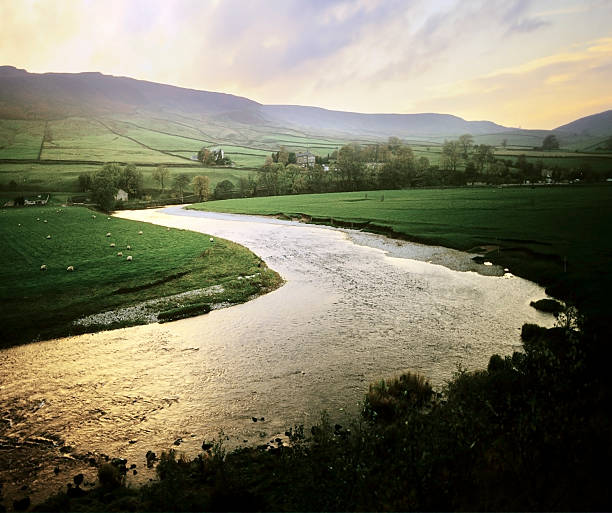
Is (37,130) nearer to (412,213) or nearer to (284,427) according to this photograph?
(412,213)

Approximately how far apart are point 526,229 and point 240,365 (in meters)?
38.5

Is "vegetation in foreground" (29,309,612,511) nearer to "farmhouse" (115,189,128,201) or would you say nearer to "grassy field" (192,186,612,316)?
"grassy field" (192,186,612,316)

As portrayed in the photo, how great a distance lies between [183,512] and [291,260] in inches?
1173

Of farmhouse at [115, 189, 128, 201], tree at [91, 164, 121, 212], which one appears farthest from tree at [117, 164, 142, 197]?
tree at [91, 164, 121, 212]

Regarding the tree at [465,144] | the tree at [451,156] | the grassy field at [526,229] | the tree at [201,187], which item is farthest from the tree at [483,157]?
the tree at [201,187]

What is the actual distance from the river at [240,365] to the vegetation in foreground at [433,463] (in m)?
1.20

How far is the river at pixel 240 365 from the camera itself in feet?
35.5

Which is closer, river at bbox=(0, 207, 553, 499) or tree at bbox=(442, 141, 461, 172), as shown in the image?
river at bbox=(0, 207, 553, 499)

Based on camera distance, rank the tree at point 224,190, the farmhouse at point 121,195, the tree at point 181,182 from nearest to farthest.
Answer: the farmhouse at point 121,195, the tree at point 224,190, the tree at point 181,182

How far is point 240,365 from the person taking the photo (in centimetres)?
1553

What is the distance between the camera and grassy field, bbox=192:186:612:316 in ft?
81.2

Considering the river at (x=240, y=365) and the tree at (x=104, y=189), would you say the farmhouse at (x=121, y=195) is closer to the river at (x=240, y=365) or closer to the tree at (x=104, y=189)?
the tree at (x=104, y=189)

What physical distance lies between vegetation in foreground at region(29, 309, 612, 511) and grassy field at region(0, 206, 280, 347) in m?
14.1

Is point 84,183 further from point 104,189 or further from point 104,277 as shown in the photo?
point 104,277
